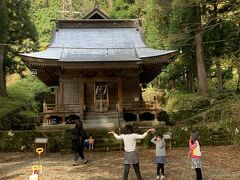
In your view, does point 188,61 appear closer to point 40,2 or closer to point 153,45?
point 153,45

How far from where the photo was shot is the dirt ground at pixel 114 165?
10.4m

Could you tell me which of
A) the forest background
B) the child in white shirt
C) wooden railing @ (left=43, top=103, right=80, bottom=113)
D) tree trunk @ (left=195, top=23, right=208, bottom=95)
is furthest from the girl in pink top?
tree trunk @ (left=195, top=23, right=208, bottom=95)

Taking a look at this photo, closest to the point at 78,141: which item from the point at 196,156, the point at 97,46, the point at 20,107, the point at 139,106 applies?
the point at 196,156

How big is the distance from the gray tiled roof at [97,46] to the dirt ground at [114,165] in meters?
6.30

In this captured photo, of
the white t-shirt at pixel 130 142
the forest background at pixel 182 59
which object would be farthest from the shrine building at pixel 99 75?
the white t-shirt at pixel 130 142

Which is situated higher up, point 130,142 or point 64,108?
point 64,108

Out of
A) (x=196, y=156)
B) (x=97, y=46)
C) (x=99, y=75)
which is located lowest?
(x=196, y=156)

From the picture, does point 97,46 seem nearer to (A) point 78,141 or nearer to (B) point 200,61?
(B) point 200,61

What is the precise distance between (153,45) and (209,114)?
13581 mm

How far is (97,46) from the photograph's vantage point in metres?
23.1

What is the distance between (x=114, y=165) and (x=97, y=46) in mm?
12164

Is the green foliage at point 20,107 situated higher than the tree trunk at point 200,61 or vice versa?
the tree trunk at point 200,61

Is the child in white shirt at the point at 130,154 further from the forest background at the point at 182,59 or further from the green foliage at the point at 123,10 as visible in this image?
the green foliage at the point at 123,10

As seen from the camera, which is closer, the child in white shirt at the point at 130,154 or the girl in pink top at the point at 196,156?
the child in white shirt at the point at 130,154
